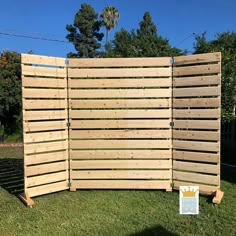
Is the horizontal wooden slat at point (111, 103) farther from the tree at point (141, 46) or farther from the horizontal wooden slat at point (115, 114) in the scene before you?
the tree at point (141, 46)

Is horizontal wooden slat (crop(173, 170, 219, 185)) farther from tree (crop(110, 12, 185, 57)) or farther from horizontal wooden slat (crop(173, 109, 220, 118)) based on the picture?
tree (crop(110, 12, 185, 57))

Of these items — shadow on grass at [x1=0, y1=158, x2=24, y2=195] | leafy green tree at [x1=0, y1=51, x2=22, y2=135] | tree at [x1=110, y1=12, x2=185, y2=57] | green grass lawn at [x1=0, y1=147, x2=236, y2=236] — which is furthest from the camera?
tree at [x1=110, y1=12, x2=185, y2=57]

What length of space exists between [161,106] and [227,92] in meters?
3.56

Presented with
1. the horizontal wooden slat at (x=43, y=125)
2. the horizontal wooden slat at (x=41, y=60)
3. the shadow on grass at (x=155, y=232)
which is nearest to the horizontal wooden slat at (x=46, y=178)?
the horizontal wooden slat at (x=43, y=125)

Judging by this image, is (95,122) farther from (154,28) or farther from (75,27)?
(75,27)

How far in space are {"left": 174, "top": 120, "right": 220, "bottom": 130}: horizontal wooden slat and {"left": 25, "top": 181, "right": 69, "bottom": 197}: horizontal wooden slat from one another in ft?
7.25

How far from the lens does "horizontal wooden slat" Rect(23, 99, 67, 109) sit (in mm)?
5225

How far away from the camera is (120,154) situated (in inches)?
223

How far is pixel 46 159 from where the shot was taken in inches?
214

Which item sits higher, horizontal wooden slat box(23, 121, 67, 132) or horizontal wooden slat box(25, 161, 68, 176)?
horizontal wooden slat box(23, 121, 67, 132)

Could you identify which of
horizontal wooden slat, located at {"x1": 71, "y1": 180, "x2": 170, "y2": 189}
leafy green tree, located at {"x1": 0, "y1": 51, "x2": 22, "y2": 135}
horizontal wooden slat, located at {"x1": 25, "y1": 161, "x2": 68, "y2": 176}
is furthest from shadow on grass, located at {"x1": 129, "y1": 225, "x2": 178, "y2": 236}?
leafy green tree, located at {"x1": 0, "y1": 51, "x2": 22, "y2": 135}

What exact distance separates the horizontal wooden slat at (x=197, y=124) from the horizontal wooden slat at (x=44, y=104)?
78.4 inches

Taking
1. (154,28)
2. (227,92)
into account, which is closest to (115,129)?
(227,92)

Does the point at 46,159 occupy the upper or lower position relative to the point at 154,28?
lower
